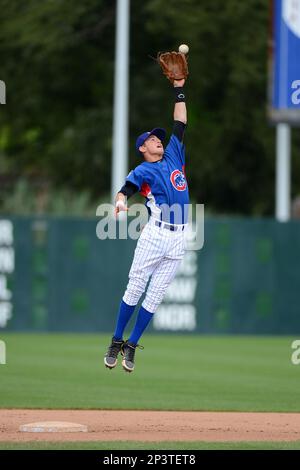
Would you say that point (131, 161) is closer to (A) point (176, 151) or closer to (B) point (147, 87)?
(B) point (147, 87)

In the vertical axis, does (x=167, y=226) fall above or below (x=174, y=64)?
below

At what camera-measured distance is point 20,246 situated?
18844mm

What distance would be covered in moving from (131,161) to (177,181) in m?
17.9

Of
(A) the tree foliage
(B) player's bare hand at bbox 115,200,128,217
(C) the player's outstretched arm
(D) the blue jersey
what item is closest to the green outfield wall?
(A) the tree foliage

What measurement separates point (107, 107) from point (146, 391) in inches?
639

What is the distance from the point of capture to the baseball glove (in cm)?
966

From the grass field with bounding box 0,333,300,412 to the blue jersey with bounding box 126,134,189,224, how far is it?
2427mm

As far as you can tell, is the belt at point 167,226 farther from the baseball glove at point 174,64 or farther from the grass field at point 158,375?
the grass field at point 158,375

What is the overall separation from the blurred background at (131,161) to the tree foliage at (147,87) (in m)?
0.03

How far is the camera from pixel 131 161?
1078 inches

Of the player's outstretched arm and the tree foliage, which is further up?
the tree foliage

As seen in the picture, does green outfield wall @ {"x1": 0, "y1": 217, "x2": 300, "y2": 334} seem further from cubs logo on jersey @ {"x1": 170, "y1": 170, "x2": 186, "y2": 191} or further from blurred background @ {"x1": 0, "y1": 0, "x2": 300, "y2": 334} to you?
cubs logo on jersey @ {"x1": 170, "y1": 170, "x2": 186, "y2": 191}

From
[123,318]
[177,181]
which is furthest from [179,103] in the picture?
[123,318]
